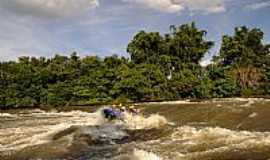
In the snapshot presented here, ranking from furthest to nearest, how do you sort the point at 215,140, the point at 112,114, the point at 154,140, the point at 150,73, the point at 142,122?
the point at 150,73 → the point at 112,114 → the point at 142,122 → the point at 154,140 → the point at 215,140

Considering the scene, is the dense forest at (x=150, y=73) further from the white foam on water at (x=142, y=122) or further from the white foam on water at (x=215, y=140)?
the white foam on water at (x=215, y=140)

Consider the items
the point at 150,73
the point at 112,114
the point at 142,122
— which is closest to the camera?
the point at 142,122

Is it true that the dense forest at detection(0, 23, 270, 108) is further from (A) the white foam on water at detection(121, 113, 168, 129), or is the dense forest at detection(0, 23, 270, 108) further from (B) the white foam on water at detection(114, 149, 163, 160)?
(B) the white foam on water at detection(114, 149, 163, 160)

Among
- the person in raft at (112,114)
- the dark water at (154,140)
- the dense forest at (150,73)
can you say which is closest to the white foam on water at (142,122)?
the dark water at (154,140)

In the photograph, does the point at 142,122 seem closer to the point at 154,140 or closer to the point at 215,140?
the point at 154,140

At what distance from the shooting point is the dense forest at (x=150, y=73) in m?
62.1

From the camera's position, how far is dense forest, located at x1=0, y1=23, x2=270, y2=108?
204ft

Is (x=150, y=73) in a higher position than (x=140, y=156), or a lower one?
higher

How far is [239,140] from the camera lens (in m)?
19.0

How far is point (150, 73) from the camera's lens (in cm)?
6397

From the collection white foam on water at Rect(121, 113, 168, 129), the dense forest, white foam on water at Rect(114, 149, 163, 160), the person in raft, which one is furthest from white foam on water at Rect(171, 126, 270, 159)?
the dense forest

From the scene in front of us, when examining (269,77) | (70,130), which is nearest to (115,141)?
(70,130)

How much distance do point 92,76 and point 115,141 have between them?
4299cm

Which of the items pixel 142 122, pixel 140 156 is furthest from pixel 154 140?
pixel 142 122
